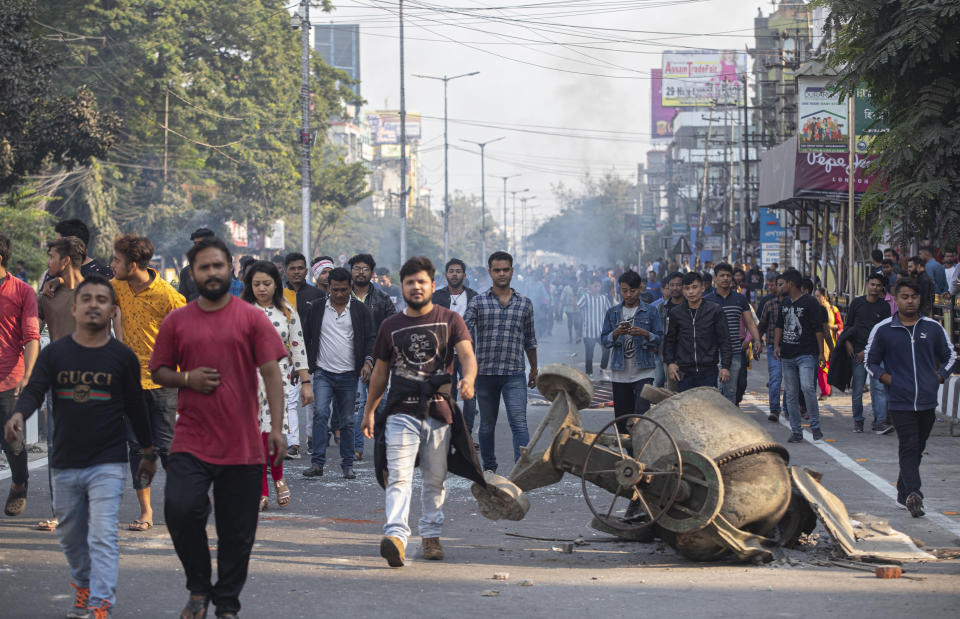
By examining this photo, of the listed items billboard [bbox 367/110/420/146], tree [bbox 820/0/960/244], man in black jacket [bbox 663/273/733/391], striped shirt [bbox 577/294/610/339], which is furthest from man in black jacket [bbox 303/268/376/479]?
billboard [bbox 367/110/420/146]

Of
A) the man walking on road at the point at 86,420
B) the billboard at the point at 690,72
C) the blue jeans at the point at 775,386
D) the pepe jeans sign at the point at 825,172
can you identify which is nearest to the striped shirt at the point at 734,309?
the blue jeans at the point at 775,386

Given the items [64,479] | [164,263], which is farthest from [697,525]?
[164,263]

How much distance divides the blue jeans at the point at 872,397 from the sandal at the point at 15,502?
8.77 m

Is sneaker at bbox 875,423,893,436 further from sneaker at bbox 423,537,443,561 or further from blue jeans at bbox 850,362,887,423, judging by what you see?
sneaker at bbox 423,537,443,561

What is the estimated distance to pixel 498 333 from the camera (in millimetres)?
9555

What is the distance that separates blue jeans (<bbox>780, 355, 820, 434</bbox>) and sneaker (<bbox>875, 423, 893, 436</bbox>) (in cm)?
98

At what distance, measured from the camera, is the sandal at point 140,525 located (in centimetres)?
748

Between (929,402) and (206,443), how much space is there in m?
5.45

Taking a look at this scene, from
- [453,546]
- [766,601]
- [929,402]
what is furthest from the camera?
[929,402]

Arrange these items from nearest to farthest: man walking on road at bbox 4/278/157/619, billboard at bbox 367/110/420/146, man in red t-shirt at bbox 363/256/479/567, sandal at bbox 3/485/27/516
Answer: man walking on road at bbox 4/278/157/619
man in red t-shirt at bbox 363/256/479/567
sandal at bbox 3/485/27/516
billboard at bbox 367/110/420/146

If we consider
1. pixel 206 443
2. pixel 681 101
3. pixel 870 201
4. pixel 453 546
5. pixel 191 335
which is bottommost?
pixel 453 546

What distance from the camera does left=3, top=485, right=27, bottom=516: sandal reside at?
7.88m

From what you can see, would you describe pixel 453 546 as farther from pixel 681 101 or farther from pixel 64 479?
pixel 681 101

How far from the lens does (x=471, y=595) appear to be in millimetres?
5938
